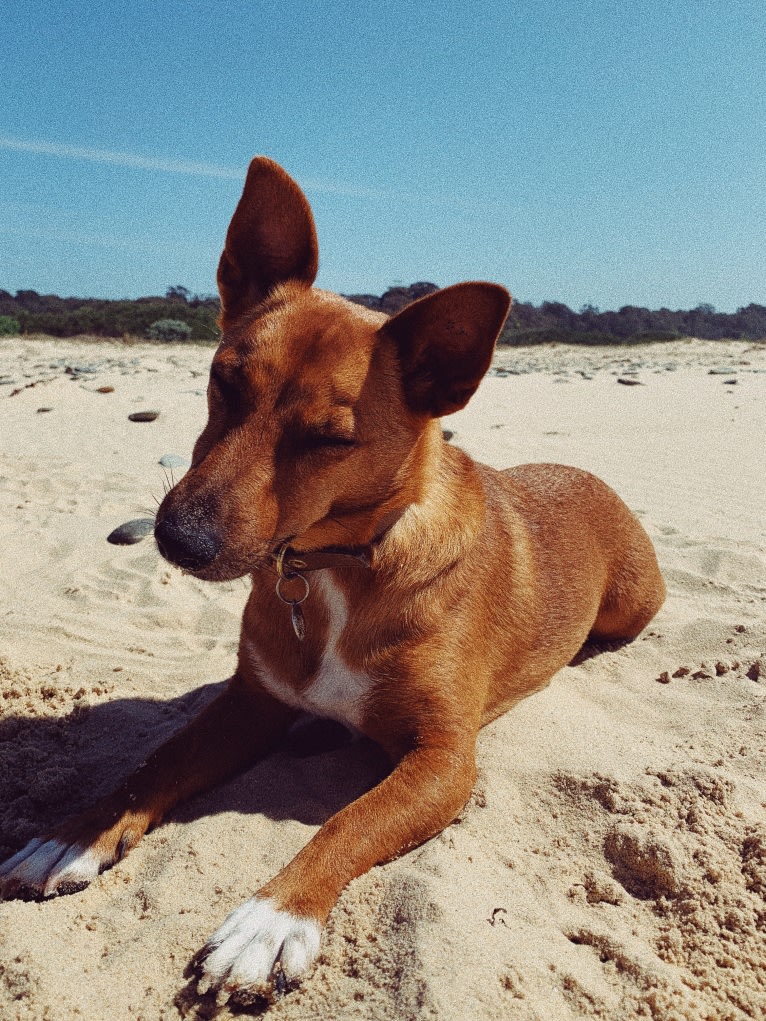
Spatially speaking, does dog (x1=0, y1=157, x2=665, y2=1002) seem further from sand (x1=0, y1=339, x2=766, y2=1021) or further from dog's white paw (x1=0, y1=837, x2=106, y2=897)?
sand (x1=0, y1=339, x2=766, y2=1021)

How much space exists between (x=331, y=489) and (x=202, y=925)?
1434mm

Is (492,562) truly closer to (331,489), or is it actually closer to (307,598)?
(307,598)

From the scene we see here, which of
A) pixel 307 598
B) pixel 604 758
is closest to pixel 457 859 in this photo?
pixel 604 758

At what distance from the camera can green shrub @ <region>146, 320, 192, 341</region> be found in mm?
28297

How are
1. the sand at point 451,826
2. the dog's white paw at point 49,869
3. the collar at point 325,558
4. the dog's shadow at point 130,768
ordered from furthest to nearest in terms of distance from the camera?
1. the dog's shadow at point 130,768
2. the collar at point 325,558
3. the dog's white paw at point 49,869
4. the sand at point 451,826

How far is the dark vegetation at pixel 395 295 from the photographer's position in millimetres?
29359

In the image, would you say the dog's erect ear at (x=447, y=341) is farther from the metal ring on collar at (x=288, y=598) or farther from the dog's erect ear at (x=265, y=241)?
the metal ring on collar at (x=288, y=598)

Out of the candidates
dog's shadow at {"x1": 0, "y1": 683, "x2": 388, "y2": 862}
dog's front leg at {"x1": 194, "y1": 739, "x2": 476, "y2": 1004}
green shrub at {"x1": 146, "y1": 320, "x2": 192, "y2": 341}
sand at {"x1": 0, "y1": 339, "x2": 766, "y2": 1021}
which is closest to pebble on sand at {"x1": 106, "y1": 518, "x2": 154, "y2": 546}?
sand at {"x1": 0, "y1": 339, "x2": 766, "y2": 1021}

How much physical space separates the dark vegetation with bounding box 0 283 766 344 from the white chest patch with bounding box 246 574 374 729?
88.0 feet

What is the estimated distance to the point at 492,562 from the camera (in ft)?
11.8

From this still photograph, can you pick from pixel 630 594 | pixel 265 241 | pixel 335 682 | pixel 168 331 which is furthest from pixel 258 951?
pixel 168 331

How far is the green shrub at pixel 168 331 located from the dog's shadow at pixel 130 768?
85.1ft

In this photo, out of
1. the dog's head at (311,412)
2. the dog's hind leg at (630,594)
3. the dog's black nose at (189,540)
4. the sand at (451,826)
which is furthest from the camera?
the dog's hind leg at (630,594)

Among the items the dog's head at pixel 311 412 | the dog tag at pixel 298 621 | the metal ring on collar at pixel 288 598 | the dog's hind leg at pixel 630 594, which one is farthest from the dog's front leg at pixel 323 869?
the dog's hind leg at pixel 630 594
